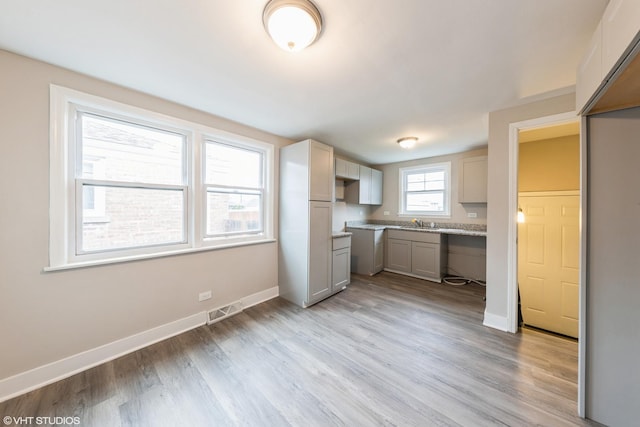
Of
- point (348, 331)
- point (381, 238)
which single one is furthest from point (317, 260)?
point (381, 238)

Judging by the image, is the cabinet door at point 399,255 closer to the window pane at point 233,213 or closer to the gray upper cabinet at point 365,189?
the gray upper cabinet at point 365,189

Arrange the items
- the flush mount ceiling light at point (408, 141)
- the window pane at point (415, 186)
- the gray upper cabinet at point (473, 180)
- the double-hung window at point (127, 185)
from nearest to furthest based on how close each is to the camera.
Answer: the double-hung window at point (127, 185), the flush mount ceiling light at point (408, 141), the gray upper cabinet at point (473, 180), the window pane at point (415, 186)

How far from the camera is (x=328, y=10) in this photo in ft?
3.95

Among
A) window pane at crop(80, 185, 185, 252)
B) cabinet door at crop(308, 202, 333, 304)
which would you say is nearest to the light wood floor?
cabinet door at crop(308, 202, 333, 304)

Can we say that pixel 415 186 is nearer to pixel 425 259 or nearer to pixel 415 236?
pixel 415 236

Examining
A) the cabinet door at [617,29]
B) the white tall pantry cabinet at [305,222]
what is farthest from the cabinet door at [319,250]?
the cabinet door at [617,29]

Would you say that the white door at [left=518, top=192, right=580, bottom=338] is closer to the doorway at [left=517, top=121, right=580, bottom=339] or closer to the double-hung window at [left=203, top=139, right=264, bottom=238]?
the doorway at [left=517, top=121, right=580, bottom=339]

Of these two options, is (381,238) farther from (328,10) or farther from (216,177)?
(328,10)

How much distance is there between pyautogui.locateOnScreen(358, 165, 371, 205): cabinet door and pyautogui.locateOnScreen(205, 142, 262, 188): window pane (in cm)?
217

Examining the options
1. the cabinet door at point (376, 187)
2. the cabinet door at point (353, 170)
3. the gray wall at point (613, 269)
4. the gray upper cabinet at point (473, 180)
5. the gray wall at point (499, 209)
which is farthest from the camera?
the cabinet door at point (376, 187)

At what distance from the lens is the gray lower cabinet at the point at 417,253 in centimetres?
398

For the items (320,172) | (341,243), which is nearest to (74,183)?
(320,172)

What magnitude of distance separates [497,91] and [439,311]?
8.23 feet

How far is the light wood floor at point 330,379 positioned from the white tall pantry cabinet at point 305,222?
55 cm
